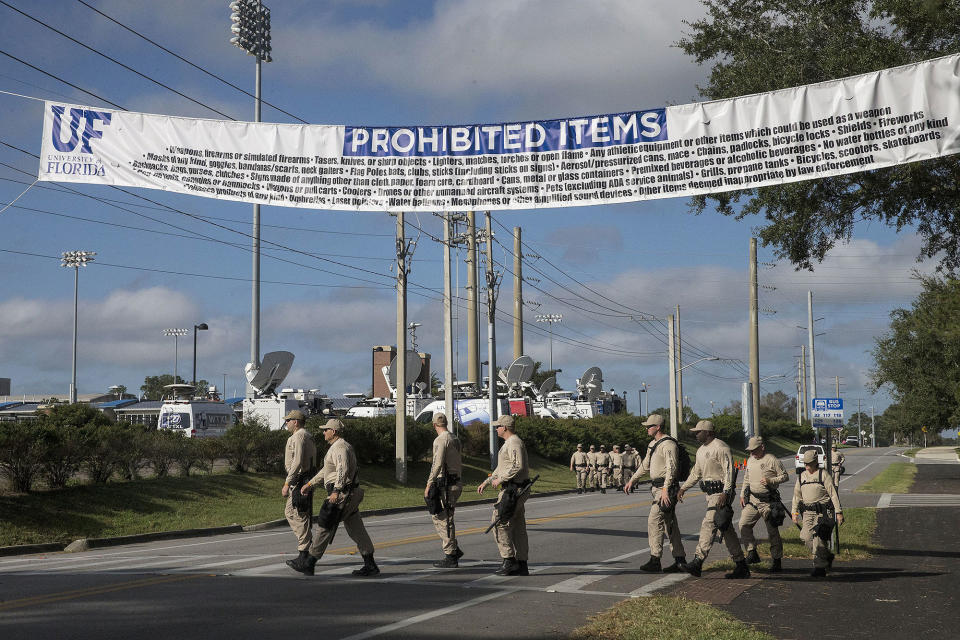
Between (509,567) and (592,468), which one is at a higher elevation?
(509,567)

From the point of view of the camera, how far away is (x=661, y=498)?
36.5ft

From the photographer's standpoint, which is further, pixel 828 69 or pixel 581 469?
pixel 581 469

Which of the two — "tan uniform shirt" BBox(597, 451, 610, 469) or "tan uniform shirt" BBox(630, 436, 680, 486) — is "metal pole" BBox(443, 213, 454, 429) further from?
"tan uniform shirt" BBox(630, 436, 680, 486)

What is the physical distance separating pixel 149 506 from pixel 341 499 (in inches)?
513

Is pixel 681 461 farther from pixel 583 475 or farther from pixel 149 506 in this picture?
pixel 583 475

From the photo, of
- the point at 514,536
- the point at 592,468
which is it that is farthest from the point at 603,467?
the point at 514,536

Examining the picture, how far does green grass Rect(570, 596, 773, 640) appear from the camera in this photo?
7.64m

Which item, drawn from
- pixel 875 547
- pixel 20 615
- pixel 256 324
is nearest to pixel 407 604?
pixel 20 615

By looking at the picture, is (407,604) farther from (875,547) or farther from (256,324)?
(256,324)

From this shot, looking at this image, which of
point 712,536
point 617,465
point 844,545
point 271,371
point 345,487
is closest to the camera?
point 345,487

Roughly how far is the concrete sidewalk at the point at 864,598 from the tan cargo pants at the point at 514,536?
219cm

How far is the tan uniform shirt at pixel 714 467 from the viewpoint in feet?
36.7

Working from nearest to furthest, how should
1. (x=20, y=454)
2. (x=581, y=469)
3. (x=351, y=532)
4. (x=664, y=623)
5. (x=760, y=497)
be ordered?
(x=664, y=623), (x=351, y=532), (x=760, y=497), (x=20, y=454), (x=581, y=469)

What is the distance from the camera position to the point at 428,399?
1891 inches
